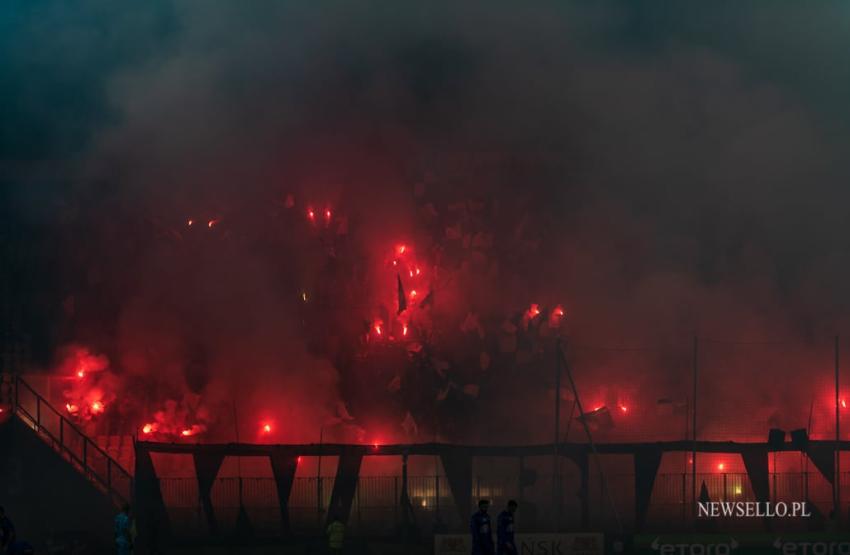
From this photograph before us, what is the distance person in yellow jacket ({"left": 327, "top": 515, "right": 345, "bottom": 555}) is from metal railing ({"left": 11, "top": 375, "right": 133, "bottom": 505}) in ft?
19.9

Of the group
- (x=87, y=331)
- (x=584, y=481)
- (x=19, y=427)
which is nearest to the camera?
(x=584, y=481)

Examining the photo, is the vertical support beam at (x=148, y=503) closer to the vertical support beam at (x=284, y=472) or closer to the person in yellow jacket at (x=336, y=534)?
the vertical support beam at (x=284, y=472)

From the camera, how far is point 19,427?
1266 inches

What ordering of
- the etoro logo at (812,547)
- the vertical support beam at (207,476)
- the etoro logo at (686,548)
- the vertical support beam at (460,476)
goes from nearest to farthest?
1. the etoro logo at (686,548)
2. the etoro logo at (812,547)
3. the vertical support beam at (207,476)
4. the vertical support beam at (460,476)

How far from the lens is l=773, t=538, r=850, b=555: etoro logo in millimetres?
28234

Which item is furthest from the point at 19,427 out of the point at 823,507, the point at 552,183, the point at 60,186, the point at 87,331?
the point at 823,507

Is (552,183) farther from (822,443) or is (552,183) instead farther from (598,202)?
(822,443)

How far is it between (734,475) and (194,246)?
54.3 feet

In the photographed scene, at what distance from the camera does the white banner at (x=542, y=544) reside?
27406 mm

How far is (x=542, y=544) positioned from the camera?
27562mm

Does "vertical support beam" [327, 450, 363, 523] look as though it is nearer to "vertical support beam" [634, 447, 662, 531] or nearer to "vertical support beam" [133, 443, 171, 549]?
"vertical support beam" [133, 443, 171, 549]

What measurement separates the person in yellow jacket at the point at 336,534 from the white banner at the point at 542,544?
1.93 meters

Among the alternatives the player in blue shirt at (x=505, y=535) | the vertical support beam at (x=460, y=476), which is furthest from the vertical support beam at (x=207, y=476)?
the player in blue shirt at (x=505, y=535)

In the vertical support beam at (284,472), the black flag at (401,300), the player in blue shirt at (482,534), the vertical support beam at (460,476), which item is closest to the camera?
the player in blue shirt at (482,534)
